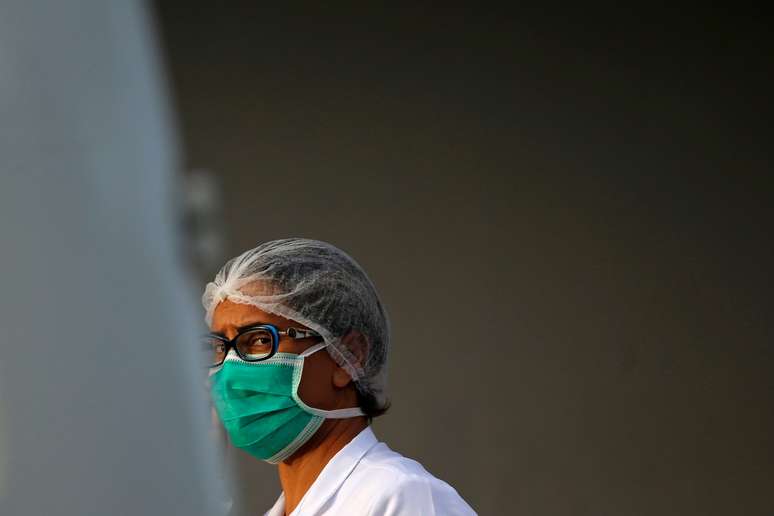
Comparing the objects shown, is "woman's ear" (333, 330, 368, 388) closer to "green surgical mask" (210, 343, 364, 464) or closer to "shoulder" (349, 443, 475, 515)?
"green surgical mask" (210, 343, 364, 464)

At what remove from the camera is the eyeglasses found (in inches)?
66.5

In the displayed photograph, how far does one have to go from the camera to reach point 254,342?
5.61 feet

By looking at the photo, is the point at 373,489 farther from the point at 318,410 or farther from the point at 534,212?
the point at 534,212

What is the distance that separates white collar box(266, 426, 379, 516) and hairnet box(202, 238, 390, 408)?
0.38 feet

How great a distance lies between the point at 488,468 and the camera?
11.5 feet

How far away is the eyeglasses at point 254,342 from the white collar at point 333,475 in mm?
193

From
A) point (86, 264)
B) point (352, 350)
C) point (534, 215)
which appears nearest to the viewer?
point (86, 264)

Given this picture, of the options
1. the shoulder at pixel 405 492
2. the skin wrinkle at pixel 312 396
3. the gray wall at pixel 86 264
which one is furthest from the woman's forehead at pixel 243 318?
the gray wall at pixel 86 264

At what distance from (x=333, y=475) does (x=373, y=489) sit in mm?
101

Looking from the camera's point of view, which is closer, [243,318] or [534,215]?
[243,318]

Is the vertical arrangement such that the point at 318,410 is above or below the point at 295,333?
below

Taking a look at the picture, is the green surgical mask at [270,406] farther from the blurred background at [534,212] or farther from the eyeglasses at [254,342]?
the blurred background at [534,212]

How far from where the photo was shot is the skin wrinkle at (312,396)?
5.49 feet

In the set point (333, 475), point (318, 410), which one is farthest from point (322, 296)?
point (333, 475)
